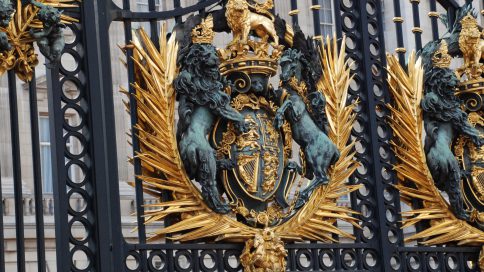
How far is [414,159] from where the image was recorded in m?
13.8

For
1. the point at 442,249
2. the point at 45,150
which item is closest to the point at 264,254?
the point at 442,249

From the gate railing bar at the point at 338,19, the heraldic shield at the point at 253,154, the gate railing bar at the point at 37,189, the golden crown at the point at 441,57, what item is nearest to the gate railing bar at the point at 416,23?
the golden crown at the point at 441,57

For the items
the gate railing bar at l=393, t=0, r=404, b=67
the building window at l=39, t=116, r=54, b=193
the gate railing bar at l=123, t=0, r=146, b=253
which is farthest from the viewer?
the building window at l=39, t=116, r=54, b=193

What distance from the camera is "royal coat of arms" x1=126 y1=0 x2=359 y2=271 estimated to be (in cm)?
1216

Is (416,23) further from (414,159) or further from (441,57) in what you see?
(414,159)

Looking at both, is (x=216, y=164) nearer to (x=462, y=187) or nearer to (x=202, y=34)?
(x=202, y=34)

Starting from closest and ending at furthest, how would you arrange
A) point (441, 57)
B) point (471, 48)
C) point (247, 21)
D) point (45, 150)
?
1. point (247, 21)
2. point (441, 57)
3. point (471, 48)
4. point (45, 150)

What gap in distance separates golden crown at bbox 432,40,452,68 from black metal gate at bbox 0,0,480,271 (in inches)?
14.7

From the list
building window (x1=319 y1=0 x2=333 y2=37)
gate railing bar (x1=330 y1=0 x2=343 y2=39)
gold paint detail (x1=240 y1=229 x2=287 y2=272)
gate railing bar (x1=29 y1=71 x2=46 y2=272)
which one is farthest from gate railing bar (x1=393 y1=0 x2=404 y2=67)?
building window (x1=319 y1=0 x2=333 y2=37)

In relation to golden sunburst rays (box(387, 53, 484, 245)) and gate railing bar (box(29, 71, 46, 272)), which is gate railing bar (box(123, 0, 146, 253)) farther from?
golden sunburst rays (box(387, 53, 484, 245))

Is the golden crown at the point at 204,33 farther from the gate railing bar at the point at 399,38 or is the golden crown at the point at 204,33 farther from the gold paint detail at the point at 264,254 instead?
the gate railing bar at the point at 399,38

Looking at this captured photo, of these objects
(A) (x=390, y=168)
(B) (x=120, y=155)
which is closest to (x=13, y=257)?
(B) (x=120, y=155)

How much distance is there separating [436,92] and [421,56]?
417 millimetres

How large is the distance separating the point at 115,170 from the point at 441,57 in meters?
3.87
